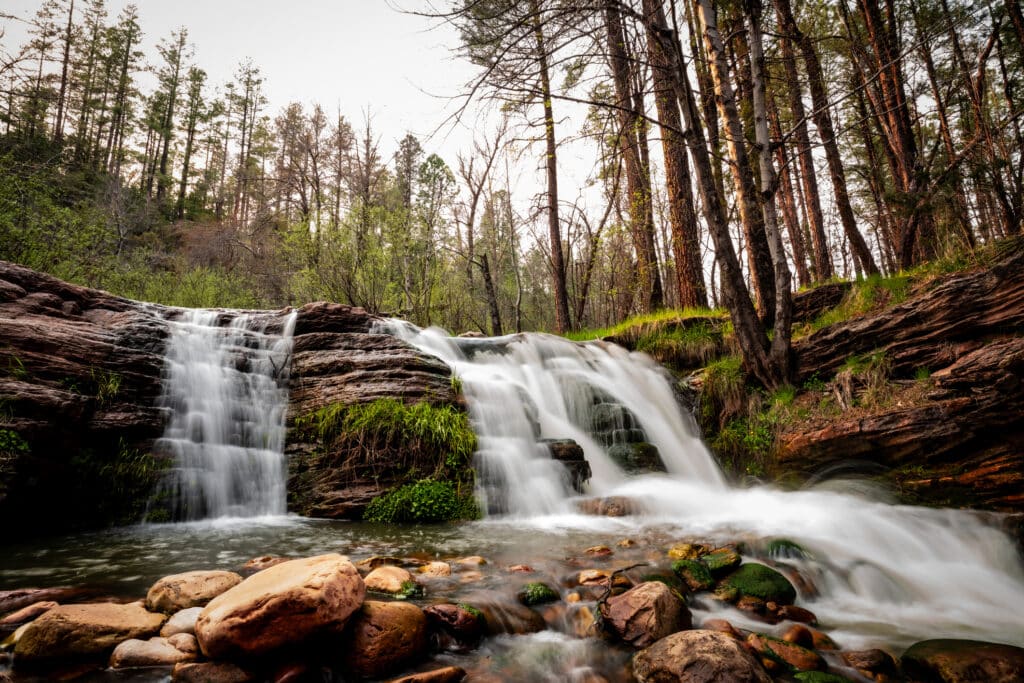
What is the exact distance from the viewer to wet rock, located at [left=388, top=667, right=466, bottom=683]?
7.00 ft

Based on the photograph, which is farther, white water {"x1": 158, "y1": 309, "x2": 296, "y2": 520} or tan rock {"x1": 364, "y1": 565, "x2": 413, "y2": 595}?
white water {"x1": 158, "y1": 309, "x2": 296, "y2": 520}

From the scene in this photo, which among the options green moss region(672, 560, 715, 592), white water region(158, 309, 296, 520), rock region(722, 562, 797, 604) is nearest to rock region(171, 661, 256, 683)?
green moss region(672, 560, 715, 592)

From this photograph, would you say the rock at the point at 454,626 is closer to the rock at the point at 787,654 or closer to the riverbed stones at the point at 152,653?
the riverbed stones at the point at 152,653

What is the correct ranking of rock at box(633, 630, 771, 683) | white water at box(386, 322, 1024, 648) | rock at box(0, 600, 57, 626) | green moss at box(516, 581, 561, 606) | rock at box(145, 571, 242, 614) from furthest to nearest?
white water at box(386, 322, 1024, 648)
green moss at box(516, 581, 561, 606)
rock at box(145, 571, 242, 614)
rock at box(0, 600, 57, 626)
rock at box(633, 630, 771, 683)

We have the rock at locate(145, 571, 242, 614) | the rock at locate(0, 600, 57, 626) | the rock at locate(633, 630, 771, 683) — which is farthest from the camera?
the rock at locate(145, 571, 242, 614)

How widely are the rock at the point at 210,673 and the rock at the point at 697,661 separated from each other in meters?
1.95

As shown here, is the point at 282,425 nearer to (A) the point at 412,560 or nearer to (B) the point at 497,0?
(A) the point at 412,560

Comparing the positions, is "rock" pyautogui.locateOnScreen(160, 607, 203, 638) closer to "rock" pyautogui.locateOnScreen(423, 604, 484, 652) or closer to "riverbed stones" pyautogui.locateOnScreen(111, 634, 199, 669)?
"riverbed stones" pyautogui.locateOnScreen(111, 634, 199, 669)

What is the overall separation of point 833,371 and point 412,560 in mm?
6315

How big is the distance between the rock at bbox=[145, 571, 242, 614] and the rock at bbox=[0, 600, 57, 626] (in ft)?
1.63

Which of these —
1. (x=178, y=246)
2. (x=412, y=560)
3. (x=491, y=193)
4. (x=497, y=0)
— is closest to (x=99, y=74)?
(x=178, y=246)

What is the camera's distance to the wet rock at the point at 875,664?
2369 millimetres

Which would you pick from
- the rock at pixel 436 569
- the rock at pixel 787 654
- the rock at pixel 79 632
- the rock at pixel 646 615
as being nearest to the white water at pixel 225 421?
the rock at pixel 436 569

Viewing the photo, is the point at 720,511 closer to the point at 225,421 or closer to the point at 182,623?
the point at 182,623
